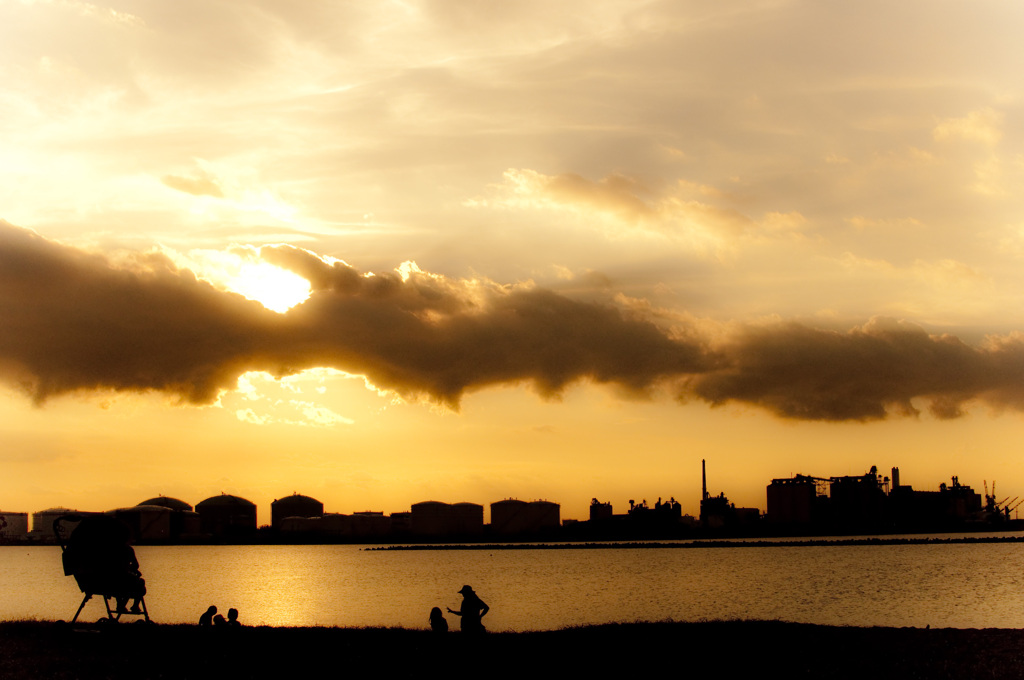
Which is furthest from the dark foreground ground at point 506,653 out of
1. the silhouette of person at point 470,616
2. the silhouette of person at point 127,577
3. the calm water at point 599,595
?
the calm water at point 599,595

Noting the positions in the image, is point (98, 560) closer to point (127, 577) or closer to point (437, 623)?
point (127, 577)

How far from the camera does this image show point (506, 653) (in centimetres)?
2734

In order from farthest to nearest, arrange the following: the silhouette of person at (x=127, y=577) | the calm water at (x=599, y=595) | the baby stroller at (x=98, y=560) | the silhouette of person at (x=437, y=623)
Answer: the calm water at (x=599, y=595)
the silhouette of person at (x=127, y=577)
the baby stroller at (x=98, y=560)
the silhouette of person at (x=437, y=623)

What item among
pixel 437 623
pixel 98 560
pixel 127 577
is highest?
pixel 98 560

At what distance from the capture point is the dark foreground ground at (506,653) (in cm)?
2569

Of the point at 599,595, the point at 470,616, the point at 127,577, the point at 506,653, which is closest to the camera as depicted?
the point at 506,653

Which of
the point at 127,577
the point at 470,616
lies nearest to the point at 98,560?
the point at 127,577

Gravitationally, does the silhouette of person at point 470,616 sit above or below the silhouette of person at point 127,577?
below

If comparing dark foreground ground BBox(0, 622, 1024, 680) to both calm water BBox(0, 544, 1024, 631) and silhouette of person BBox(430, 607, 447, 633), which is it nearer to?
silhouette of person BBox(430, 607, 447, 633)

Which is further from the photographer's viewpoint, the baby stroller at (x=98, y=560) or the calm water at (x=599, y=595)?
the calm water at (x=599, y=595)

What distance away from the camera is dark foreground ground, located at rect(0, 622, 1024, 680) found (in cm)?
2569

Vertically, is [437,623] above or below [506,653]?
above

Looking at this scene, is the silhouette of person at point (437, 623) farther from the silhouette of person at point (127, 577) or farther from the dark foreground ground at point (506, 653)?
the silhouette of person at point (127, 577)

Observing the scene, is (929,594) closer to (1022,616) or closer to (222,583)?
(1022,616)
